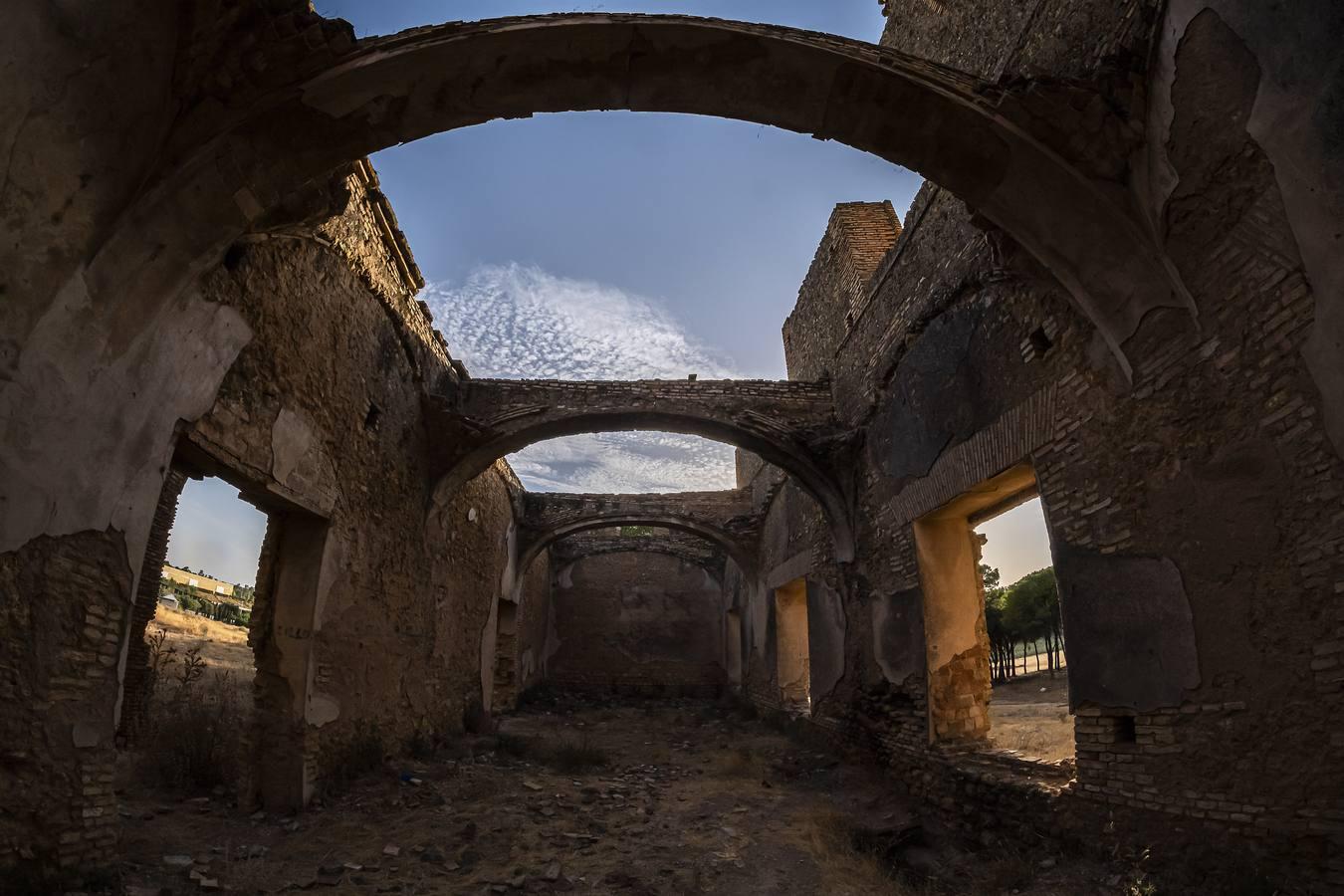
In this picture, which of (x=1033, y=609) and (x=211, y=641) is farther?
(x=1033, y=609)

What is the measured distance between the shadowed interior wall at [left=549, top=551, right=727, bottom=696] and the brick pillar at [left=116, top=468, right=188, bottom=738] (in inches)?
451

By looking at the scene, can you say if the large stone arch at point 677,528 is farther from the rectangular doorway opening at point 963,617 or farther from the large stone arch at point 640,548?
the rectangular doorway opening at point 963,617

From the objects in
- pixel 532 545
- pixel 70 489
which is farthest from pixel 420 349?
pixel 532 545

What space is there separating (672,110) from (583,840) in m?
5.10

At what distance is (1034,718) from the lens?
938 cm

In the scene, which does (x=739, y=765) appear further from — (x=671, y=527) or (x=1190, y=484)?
(x=671, y=527)

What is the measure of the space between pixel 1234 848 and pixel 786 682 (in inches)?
343

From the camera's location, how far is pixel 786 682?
11570 mm

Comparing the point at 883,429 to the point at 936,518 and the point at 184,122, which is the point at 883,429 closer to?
the point at 936,518

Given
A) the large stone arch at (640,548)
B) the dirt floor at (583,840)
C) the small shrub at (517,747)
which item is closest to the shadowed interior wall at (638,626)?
the large stone arch at (640,548)

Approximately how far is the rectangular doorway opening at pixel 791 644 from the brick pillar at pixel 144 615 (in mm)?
8370

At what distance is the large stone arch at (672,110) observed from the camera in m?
3.77

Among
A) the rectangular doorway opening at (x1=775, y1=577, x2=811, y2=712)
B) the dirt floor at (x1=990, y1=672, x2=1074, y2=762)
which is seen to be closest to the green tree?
the dirt floor at (x1=990, y1=672, x2=1074, y2=762)

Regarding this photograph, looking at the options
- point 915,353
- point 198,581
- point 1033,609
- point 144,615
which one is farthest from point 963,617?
point 198,581
